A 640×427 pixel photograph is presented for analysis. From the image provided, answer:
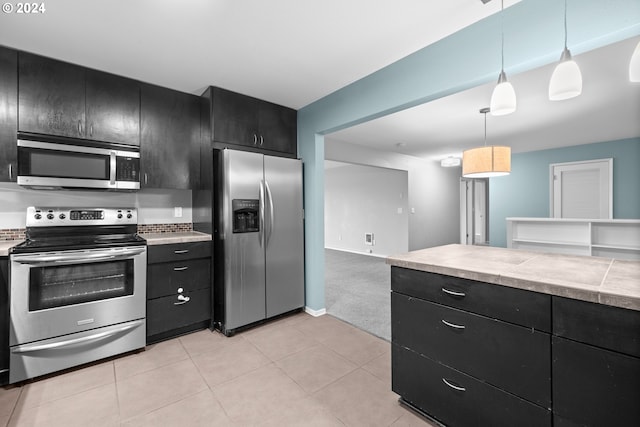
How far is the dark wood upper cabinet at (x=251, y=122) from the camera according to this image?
109 inches

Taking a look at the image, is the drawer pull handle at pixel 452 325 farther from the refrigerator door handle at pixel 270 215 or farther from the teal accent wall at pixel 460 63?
the refrigerator door handle at pixel 270 215

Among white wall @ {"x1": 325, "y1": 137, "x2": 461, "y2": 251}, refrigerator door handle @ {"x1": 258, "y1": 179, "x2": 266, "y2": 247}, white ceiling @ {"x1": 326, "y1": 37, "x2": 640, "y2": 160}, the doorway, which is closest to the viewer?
white ceiling @ {"x1": 326, "y1": 37, "x2": 640, "y2": 160}

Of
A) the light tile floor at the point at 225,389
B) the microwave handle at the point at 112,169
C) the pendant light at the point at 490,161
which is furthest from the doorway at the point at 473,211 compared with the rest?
the microwave handle at the point at 112,169

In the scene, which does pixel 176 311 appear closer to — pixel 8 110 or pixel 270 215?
pixel 270 215

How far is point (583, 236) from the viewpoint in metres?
4.39

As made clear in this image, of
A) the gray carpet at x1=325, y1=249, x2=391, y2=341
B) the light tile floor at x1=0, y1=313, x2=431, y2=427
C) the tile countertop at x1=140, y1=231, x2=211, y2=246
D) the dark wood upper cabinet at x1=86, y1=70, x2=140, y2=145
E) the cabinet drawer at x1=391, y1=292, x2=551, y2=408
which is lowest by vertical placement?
the light tile floor at x1=0, y1=313, x2=431, y2=427

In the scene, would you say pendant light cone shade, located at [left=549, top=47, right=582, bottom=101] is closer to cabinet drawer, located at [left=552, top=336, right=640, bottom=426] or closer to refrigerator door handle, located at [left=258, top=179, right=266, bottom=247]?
cabinet drawer, located at [left=552, top=336, right=640, bottom=426]

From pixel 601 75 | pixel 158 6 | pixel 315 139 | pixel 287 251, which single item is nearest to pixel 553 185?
pixel 601 75

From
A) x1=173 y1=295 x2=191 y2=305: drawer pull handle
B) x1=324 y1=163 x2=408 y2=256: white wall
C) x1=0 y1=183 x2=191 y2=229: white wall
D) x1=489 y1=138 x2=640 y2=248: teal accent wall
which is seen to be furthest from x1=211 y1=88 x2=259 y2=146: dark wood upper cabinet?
x1=489 y1=138 x2=640 y2=248: teal accent wall

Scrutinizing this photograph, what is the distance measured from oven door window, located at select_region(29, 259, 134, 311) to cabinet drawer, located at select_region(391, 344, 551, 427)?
2.18 metres

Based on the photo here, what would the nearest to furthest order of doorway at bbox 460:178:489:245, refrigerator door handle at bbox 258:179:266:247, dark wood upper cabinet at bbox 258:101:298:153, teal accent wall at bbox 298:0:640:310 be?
1. teal accent wall at bbox 298:0:640:310
2. refrigerator door handle at bbox 258:179:266:247
3. dark wood upper cabinet at bbox 258:101:298:153
4. doorway at bbox 460:178:489:245

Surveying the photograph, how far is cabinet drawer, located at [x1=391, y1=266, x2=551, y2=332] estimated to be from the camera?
1175 mm

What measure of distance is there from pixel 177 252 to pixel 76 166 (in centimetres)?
107

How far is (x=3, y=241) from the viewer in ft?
7.45
